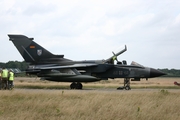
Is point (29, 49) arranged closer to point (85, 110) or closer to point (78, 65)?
point (78, 65)

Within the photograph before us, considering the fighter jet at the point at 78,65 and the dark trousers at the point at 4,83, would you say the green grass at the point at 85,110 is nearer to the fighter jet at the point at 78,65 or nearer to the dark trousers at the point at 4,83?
the dark trousers at the point at 4,83

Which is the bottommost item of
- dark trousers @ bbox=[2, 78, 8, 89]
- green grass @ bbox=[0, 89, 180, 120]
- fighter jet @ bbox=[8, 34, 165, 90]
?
green grass @ bbox=[0, 89, 180, 120]

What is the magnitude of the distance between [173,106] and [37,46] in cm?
1571

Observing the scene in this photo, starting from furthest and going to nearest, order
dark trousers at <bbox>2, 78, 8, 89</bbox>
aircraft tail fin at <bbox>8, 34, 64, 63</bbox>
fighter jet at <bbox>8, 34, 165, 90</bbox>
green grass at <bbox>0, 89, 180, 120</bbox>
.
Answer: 1. aircraft tail fin at <bbox>8, 34, 64, 63</bbox>
2. fighter jet at <bbox>8, 34, 165, 90</bbox>
3. dark trousers at <bbox>2, 78, 8, 89</bbox>
4. green grass at <bbox>0, 89, 180, 120</bbox>

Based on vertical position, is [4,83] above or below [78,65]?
below

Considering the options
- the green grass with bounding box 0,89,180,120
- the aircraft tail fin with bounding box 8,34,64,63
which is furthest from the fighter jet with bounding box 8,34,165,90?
the green grass with bounding box 0,89,180,120

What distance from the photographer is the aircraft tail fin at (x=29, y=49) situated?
2536cm

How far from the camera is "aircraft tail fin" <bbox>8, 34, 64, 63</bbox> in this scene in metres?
25.4

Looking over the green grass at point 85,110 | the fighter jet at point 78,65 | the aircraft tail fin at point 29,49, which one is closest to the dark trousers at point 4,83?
the fighter jet at point 78,65

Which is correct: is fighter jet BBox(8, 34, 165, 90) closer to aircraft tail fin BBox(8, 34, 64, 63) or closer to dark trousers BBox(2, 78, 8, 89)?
aircraft tail fin BBox(8, 34, 64, 63)

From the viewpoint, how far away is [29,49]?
2538 cm

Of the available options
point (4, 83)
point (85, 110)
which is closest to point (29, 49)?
point (4, 83)

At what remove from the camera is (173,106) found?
12.4 meters

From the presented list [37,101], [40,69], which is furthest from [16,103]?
[40,69]
